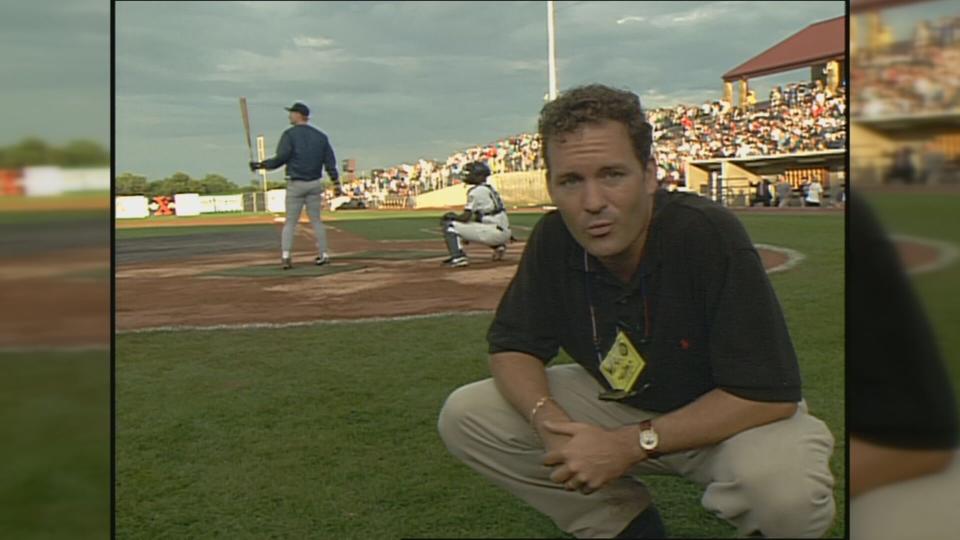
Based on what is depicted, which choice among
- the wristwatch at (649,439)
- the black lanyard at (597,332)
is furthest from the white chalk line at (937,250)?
the wristwatch at (649,439)

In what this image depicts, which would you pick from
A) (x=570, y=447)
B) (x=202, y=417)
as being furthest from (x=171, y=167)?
(x=570, y=447)

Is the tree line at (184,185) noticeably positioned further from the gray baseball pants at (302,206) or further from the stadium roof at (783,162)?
the stadium roof at (783,162)

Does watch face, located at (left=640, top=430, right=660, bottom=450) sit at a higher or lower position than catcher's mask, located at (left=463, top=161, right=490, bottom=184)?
lower

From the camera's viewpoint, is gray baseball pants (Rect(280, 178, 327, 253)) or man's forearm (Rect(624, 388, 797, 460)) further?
gray baseball pants (Rect(280, 178, 327, 253))

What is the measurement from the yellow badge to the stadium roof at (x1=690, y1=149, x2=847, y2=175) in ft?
1.32

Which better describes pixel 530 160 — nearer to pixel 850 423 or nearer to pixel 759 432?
pixel 759 432

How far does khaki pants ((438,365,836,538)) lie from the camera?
6.28 ft

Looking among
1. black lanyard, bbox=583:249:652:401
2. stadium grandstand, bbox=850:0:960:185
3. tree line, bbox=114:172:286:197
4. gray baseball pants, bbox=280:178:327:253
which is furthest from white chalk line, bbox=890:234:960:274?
tree line, bbox=114:172:286:197

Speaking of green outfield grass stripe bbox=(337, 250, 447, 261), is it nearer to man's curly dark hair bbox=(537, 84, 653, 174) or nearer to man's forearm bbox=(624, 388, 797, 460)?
man's curly dark hair bbox=(537, 84, 653, 174)

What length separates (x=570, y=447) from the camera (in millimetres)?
1958

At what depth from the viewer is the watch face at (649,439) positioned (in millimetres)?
1940

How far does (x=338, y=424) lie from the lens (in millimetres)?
2182

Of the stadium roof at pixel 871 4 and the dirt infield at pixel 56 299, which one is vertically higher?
the stadium roof at pixel 871 4

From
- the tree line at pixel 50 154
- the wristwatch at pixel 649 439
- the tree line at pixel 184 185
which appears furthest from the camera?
the tree line at pixel 184 185
